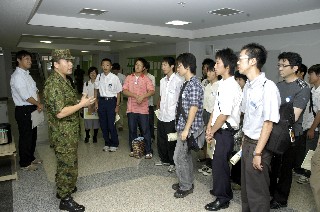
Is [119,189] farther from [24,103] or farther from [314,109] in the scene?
[314,109]

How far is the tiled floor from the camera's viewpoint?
2.64 meters

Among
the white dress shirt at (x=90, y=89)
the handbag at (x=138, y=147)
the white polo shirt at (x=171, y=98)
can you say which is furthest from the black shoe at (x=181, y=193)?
the white dress shirt at (x=90, y=89)

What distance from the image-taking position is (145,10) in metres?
4.59

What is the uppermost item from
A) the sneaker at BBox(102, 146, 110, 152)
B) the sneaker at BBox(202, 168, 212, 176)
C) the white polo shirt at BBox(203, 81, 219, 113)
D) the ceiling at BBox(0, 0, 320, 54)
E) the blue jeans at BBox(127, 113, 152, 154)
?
the ceiling at BBox(0, 0, 320, 54)

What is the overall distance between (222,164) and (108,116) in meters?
2.54

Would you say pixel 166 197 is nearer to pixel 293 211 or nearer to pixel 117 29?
pixel 293 211

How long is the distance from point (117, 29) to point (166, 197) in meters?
4.30

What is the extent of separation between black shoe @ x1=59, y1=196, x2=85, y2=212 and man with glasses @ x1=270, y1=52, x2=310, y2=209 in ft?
6.42

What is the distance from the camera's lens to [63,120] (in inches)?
96.2

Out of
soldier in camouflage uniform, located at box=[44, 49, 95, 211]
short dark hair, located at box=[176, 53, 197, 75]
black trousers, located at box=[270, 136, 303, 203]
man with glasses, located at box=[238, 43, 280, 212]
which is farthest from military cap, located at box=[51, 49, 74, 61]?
black trousers, located at box=[270, 136, 303, 203]

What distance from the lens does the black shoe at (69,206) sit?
8.29 ft

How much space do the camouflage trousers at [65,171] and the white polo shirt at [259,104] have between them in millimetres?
1692

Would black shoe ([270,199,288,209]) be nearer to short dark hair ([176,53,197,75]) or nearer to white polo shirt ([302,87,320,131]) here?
white polo shirt ([302,87,320,131])

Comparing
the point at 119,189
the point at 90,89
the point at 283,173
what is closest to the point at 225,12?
the point at 90,89
